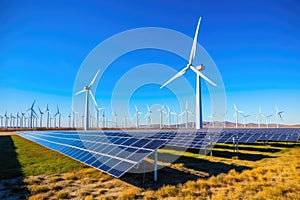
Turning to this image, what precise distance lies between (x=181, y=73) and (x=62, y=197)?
34.4 m

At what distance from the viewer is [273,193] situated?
10.1 meters

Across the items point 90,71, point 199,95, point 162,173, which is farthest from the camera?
point 90,71

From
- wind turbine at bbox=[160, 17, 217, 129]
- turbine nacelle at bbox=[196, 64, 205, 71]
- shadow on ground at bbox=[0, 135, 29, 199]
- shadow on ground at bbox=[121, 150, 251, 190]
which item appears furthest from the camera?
turbine nacelle at bbox=[196, 64, 205, 71]

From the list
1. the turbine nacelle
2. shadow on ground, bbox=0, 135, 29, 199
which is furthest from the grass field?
the turbine nacelle

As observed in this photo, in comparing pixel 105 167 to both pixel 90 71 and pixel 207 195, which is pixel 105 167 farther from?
pixel 90 71

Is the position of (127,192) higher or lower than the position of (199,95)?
lower

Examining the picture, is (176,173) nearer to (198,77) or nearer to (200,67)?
(198,77)

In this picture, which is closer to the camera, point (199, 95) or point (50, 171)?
point (50, 171)

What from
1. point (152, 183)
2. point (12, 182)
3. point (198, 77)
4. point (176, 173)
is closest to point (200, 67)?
point (198, 77)

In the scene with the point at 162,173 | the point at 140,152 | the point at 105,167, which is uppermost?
the point at 140,152

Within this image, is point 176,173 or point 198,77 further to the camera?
point 198,77

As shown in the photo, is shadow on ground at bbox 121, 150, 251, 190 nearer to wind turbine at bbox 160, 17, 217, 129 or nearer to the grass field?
the grass field

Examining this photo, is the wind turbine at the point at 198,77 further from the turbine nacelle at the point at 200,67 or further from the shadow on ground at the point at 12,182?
the shadow on ground at the point at 12,182

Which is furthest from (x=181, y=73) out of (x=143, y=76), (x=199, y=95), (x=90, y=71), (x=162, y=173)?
(x=162, y=173)
